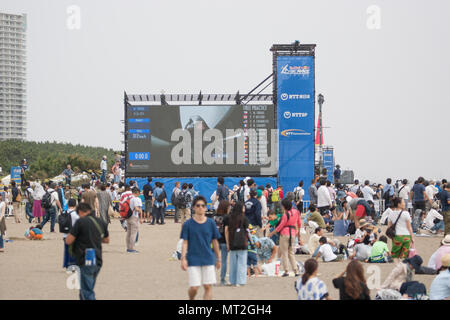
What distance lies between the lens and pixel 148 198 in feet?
100

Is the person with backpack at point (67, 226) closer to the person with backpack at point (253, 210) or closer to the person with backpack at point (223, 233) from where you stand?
the person with backpack at point (223, 233)

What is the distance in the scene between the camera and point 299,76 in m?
33.0

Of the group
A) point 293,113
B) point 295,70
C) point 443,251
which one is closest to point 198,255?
point 443,251

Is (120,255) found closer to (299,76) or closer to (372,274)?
(372,274)

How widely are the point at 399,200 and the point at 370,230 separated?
2633 millimetres

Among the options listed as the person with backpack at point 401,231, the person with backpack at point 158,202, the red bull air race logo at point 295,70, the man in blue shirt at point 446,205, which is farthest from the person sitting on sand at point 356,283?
the red bull air race logo at point 295,70

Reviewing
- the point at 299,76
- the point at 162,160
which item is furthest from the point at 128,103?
the point at 299,76

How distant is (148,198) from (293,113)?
800 centimetres

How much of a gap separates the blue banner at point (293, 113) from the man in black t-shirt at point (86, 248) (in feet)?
76.1

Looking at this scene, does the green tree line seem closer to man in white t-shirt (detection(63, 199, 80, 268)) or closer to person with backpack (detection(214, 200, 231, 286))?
man in white t-shirt (detection(63, 199, 80, 268))

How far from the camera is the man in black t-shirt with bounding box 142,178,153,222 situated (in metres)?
29.7

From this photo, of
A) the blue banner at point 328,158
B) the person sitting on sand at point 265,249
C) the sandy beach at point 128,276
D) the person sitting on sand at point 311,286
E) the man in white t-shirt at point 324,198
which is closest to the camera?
the person sitting on sand at point 311,286

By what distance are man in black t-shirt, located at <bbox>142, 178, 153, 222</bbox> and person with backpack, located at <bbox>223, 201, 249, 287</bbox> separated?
1644cm

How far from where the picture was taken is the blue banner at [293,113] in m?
33.0
